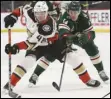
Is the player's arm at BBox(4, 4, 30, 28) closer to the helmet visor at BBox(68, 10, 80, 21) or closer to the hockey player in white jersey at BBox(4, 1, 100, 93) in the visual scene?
the hockey player in white jersey at BBox(4, 1, 100, 93)

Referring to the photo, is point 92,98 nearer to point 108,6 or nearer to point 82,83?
point 82,83

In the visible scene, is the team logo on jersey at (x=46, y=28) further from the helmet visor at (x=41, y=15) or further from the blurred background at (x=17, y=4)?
the blurred background at (x=17, y=4)

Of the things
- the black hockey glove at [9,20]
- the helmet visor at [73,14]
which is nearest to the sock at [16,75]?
the black hockey glove at [9,20]

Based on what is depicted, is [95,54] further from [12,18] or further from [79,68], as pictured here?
[12,18]

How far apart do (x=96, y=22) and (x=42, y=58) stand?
438 centimetres

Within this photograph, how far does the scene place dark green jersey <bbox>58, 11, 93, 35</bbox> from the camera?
3.64 meters

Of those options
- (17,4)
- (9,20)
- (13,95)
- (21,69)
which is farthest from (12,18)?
(17,4)

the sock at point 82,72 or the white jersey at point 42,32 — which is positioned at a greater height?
the white jersey at point 42,32

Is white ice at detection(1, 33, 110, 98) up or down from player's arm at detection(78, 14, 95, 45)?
down

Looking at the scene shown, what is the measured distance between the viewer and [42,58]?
3604 millimetres

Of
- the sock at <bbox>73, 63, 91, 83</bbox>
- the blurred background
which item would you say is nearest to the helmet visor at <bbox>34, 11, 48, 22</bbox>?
the sock at <bbox>73, 63, 91, 83</bbox>

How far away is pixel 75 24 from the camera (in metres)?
3.71

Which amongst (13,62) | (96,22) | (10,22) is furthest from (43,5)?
(96,22)

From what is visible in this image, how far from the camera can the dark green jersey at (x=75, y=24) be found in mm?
3641
